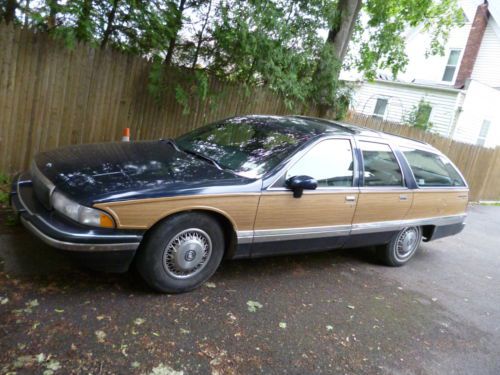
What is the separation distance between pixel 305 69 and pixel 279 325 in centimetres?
568

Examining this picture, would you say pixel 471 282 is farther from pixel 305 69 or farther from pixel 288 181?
pixel 305 69

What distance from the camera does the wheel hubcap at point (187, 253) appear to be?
3577 millimetres

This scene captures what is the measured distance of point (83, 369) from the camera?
2.66 metres

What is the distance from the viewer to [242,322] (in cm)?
358

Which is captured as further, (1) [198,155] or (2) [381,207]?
(2) [381,207]

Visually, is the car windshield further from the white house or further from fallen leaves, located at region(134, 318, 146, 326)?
the white house

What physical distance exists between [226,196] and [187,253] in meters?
0.60

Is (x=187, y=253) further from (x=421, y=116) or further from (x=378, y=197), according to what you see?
(x=421, y=116)

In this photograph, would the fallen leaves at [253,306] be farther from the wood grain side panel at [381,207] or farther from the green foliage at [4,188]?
the green foliage at [4,188]

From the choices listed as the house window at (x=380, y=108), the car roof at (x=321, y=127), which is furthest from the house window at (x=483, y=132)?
the car roof at (x=321, y=127)

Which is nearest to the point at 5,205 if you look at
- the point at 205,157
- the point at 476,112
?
the point at 205,157

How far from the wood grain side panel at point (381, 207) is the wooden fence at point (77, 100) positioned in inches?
134

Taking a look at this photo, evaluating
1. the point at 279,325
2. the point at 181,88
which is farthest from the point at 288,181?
the point at 181,88

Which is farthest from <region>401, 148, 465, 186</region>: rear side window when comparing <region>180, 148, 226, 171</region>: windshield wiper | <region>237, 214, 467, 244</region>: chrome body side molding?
<region>180, 148, 226, 171</region>: windshield wiper
